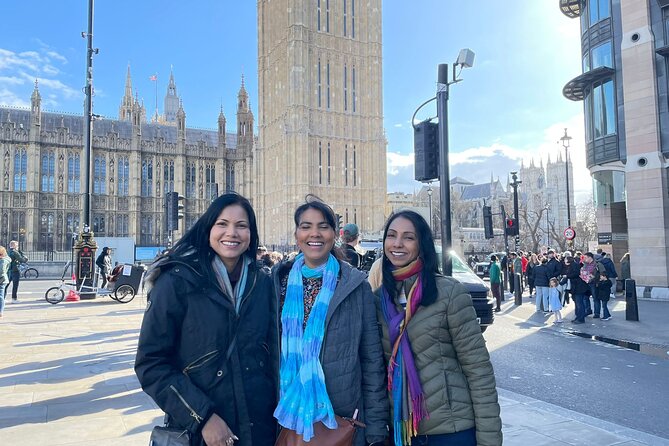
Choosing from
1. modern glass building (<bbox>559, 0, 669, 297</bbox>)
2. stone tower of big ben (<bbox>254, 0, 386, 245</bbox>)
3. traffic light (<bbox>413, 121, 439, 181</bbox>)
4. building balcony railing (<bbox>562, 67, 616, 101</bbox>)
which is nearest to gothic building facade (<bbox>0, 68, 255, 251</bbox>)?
stone tower of big ben (<bbox>254, 0, 386, 245</bbox>)

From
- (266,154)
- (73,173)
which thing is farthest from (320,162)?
(73,173)

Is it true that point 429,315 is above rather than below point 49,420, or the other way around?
above

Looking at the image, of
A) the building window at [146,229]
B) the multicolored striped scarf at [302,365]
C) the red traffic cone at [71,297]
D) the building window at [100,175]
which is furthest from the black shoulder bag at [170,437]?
the building window at [100,175]

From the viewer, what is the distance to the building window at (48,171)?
167 feet

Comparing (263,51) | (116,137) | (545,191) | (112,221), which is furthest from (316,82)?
(545,191)

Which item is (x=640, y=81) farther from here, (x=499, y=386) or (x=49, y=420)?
(x=49, y=420)

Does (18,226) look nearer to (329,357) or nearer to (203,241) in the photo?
(203,241)

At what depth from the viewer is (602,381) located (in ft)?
22.7

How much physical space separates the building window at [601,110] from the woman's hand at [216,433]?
22574 mm

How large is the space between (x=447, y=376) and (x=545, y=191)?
103983 mm

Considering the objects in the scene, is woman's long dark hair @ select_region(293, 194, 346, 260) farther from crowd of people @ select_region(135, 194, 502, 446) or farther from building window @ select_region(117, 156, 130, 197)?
building window @ select_region(117, 156, 130, 197)

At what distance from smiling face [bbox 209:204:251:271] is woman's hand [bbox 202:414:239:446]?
74 centimetres

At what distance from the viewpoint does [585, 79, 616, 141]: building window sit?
20750 millimetres

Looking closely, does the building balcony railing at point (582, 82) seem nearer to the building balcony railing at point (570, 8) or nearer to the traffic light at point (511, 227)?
the building balcony railing at point (570, 8)
